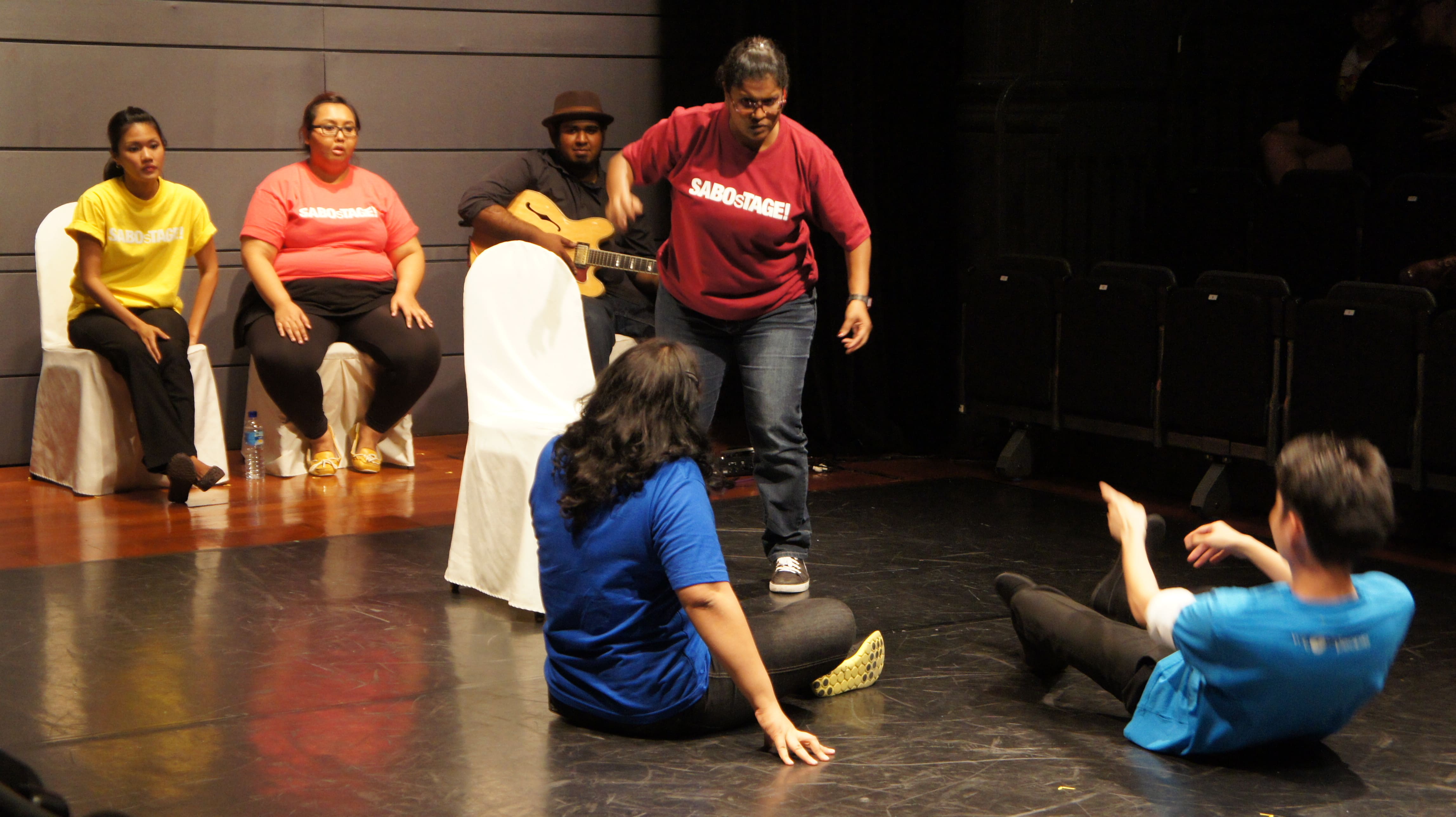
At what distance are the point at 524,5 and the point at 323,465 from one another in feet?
7.42

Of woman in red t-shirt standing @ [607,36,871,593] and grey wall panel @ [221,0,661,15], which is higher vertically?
grey wall panel @ [221,0,661,15]

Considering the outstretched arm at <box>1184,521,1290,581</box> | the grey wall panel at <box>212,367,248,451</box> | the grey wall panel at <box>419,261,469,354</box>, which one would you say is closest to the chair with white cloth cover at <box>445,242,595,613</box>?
the outstretched arm at <box>1184,521,1290,581</box>

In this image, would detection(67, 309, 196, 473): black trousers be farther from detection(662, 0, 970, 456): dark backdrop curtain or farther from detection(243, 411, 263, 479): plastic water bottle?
detection(662, 0, 970, 456): dark backdrop curtain

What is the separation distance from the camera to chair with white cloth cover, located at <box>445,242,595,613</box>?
3652 mm

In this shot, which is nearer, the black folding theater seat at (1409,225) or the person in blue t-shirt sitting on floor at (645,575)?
the person in blue t-shirt sitting on floor at (645,575)

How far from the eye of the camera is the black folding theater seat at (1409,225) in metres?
4.87

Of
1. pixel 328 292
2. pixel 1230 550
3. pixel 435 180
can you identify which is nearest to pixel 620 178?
pixel 1230 550

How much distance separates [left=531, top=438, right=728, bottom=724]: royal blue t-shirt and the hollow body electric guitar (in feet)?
9.14

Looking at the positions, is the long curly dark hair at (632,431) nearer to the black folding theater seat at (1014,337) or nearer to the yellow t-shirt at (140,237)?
the black folding theater seat at (1014,337)

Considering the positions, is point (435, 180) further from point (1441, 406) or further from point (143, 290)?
point (1441, 406)

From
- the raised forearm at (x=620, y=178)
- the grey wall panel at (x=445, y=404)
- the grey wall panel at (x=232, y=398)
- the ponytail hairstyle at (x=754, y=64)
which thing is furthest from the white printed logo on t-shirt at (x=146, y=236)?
the ponytail hairstyle at (x=754, y=64)

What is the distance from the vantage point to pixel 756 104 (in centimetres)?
356

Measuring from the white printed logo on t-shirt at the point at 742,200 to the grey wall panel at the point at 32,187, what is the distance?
3006mm

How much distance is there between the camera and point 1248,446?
15.6ft
